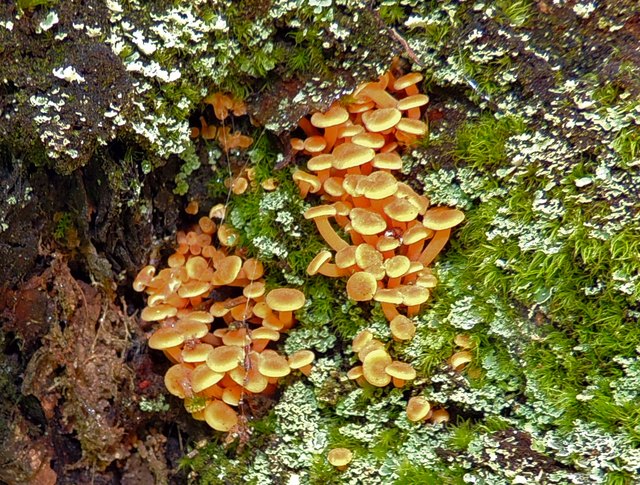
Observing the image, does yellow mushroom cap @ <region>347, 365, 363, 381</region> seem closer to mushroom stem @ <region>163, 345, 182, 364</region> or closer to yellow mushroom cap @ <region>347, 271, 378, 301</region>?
yellow mushroom cap @ <region>347, 271, 378, 301</region>

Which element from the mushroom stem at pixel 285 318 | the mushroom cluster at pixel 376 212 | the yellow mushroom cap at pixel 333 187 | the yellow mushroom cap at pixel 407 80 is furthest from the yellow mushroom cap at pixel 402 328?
the yellow mushroom cap at pixel 407 80

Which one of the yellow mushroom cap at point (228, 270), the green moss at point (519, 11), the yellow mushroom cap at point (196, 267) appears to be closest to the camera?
the green moss at point (519, 11)

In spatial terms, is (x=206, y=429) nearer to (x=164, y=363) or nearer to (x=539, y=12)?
(x=164, y=363)

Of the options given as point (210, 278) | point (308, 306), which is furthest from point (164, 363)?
point (308, 306)

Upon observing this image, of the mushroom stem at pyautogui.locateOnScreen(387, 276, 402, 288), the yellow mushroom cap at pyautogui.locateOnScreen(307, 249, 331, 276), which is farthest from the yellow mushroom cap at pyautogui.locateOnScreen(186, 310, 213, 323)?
the mushroom stem at pyautogui.locateOnScreen(387, 276, 402, 288)

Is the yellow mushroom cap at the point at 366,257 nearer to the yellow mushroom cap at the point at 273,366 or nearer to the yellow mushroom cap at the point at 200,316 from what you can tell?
the yellow mushroom cap at the point at 273,366
